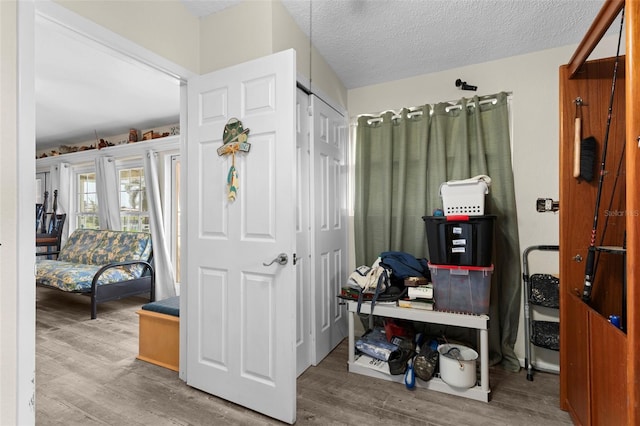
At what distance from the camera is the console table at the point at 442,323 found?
1972mm

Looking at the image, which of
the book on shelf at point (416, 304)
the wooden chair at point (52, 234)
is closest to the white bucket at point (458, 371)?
the book on shelf at point (416, 304)

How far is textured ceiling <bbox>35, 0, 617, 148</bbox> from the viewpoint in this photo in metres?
2.03

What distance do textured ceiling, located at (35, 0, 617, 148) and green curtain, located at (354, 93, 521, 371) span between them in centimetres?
37

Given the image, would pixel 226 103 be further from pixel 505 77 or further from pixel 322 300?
pixel 505 77

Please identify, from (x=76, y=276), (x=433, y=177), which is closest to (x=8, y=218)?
(x=433, y=177)

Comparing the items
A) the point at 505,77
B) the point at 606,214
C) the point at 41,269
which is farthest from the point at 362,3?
the point at 41,269

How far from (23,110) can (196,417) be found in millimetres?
1725

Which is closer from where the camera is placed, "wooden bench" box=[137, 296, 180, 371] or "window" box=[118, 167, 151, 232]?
"wooden bench" box=[137, 296, 180, 371]

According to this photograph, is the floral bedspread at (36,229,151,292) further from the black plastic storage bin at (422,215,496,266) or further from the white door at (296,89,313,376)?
the black plastic storage bin at (422,215,496,266)

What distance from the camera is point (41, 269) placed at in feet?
13.2

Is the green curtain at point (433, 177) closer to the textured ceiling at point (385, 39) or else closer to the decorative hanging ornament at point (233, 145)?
the textured ceiling at point (385, 39)

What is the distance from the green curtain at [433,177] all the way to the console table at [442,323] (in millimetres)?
534

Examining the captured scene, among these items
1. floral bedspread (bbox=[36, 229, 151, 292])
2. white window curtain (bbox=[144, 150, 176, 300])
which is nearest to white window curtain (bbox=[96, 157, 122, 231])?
floral bedspread (bbox=[36, 229, 151, 292])

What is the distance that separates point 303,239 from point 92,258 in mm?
3649
